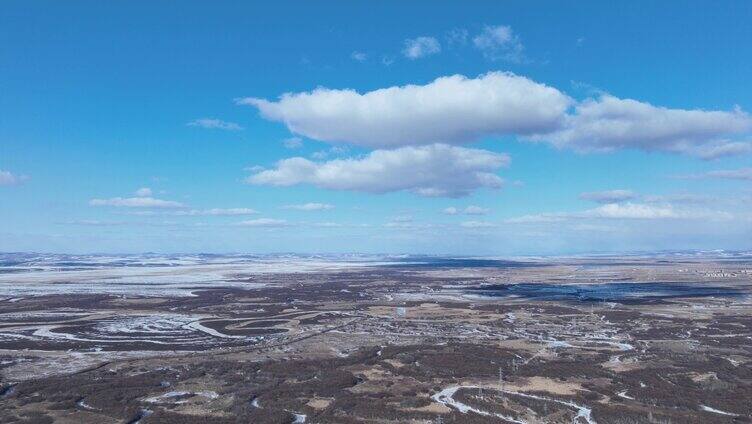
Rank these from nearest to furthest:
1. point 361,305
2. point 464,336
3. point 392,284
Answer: point 464,336, point 361,305, point 392,284

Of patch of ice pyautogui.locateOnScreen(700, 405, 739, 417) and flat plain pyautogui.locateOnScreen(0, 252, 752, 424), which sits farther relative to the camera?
flat plain pyautogui.locateOnScreen(0, 252, 752, 424)

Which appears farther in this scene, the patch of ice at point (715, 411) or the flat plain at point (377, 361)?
the flat plain at point (377, 361)

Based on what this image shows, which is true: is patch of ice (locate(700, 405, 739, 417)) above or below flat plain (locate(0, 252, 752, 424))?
below

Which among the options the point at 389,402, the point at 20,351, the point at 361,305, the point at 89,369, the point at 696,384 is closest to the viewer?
the point at 389,402

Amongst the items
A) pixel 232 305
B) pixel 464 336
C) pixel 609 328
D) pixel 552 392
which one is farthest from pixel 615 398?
pixel 232 305

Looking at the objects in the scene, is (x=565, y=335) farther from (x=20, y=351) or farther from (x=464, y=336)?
(x=20, y=351)

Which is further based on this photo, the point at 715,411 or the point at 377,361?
the point at 377,361

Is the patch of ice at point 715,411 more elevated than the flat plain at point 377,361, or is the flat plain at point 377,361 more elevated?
the flat plain at point 377,361

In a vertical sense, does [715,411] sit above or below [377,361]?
below
